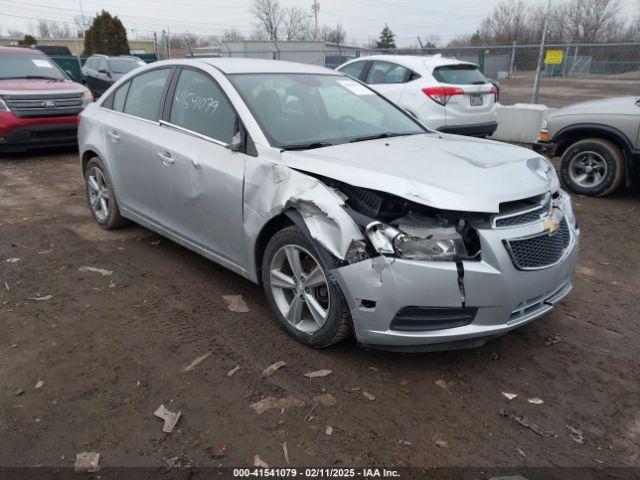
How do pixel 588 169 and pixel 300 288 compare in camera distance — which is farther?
pixel 588 169

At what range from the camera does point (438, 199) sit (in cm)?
277

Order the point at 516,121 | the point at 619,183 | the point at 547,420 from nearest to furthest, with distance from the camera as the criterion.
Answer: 1. the point at 547,420
2. the point at 619,183
3. the point at 516,121

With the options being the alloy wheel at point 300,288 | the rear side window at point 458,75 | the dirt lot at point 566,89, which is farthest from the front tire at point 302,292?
the dirt lot at point 566,89

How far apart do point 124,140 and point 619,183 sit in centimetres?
583

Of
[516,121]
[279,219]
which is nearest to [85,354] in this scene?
[279,219]

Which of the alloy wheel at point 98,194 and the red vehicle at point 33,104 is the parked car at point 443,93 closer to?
the alloy wheel at point 98,194

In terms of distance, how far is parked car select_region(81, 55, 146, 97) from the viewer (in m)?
16.1

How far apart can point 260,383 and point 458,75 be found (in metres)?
7.49

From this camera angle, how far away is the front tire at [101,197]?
17.0 ft

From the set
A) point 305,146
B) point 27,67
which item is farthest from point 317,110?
point 27,67

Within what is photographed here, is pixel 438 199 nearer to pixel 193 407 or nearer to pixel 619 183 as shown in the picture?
pixel 193 407

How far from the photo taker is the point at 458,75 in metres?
8.97

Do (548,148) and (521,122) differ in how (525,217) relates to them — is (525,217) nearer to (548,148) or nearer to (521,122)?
(548,148)

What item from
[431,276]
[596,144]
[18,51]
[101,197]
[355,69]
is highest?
[18,51]
